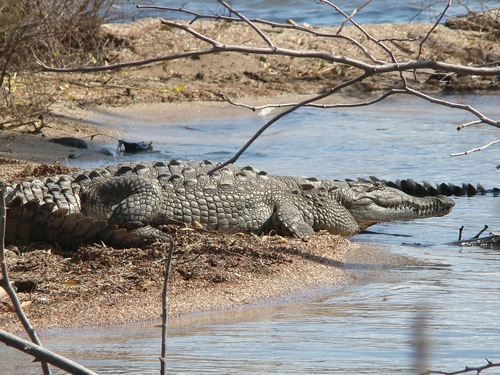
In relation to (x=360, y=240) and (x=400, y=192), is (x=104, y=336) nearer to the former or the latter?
(x=360, y=240)

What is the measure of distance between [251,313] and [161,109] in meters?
8.93

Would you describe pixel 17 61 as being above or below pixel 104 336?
above

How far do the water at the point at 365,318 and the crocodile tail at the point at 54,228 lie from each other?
134cm

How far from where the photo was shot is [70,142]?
392 inches

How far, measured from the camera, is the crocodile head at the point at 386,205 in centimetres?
738

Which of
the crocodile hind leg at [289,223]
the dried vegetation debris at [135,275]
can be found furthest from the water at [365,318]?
the crocodile hind leg at [289,223]

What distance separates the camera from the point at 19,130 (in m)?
9.73

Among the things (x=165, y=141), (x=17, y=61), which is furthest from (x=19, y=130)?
(x=165, y=141)

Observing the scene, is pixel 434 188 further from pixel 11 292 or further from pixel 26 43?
pixel 11 292

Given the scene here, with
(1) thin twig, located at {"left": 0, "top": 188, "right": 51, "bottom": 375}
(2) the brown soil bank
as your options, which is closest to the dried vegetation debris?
(2) the brown soil bank

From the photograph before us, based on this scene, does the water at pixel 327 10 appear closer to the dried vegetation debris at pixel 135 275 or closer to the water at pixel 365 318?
the water at pixel 365 318

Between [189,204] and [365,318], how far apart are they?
238 centimetres

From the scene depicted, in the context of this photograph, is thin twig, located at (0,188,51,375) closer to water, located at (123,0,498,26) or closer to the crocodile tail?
the crocodile tail

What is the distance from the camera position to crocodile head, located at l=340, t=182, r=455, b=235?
738 cm
